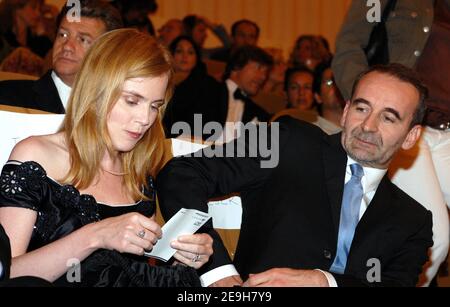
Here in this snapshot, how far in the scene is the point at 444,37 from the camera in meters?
4.19

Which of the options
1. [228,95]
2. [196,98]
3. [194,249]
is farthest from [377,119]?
[228,95]

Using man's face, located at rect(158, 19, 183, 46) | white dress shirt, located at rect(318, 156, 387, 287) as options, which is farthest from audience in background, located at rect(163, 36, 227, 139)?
white dress shirt, located at rect(318, 156, 387, 287)

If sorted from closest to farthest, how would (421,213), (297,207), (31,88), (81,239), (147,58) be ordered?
(81,239) → (147,58) → (297,207) → (421,213) → (31,88)

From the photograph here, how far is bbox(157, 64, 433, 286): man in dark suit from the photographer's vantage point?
2.98m

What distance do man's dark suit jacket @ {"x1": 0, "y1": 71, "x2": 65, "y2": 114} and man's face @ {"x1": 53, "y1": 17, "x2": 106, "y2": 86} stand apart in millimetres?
90

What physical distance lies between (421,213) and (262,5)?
7806mm

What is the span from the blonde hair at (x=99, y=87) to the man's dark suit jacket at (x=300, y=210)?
31cm

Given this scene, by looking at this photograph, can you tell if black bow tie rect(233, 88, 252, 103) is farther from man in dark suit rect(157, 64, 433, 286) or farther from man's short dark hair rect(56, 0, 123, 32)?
man in dark suit rect(157, 64, 433, 286)

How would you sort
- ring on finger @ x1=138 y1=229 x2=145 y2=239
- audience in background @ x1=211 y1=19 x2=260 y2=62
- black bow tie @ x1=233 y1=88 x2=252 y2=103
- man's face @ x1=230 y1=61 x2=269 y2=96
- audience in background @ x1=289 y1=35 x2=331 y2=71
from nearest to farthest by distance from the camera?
1. ring on finger @ x1=138 y1=229 x2=145 y2=239
2. black bow tie @ x1=233 y1=88 x2=252 y2=103
3. man's face @ x1=230 y1=61 x2=269 y2=96
4. audience in background @ x1=211 y1=19 x2=260 y2=62
5. audience in background @ x1=289 y1=35 x2=331 y2=71

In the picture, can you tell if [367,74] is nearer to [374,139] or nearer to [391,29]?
[374,139]

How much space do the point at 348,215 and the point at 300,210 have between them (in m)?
0.21

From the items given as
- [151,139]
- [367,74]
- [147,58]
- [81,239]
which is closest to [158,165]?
[151,139]

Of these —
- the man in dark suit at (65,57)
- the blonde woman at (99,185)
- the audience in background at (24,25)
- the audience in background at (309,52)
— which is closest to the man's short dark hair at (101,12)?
the man in dark suit at (65,57)

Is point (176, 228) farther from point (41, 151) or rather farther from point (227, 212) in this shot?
point (227, 212)
